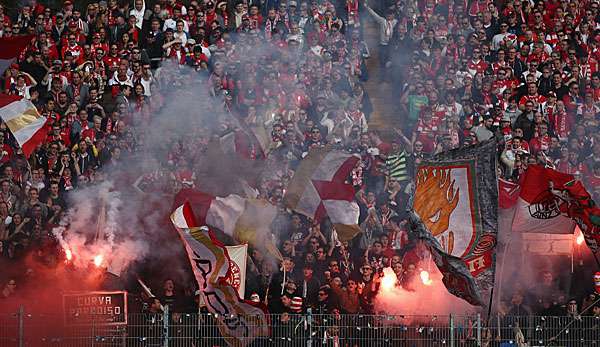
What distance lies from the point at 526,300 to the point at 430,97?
5.26m

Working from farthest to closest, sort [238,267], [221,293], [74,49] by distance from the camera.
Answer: [74,49], [238,267], [221,293]

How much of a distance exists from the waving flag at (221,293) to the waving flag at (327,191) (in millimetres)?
3365

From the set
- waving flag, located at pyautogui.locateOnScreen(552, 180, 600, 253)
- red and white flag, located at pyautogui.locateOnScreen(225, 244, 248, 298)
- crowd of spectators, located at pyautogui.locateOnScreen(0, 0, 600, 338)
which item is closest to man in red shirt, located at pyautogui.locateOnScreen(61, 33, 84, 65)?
crowd of spectators, located at pyautogui.locateOnScreen(0, 0, 600, 338)

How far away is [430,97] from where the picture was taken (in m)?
24.4

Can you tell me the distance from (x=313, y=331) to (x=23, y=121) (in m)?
6.56

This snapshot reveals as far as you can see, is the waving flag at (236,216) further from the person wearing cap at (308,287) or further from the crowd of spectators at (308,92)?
the person wearing cap at (308,287)

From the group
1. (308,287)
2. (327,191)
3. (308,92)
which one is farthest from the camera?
(308,92)

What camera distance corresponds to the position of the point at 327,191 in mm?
21859

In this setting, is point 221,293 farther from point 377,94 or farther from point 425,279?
point 377,94

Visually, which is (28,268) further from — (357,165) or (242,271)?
(357,165)

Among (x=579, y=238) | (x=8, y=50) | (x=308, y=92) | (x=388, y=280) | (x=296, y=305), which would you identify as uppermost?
(x=8, y=50)

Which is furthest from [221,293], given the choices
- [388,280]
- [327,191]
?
[327,191]

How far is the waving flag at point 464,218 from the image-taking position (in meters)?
17.0

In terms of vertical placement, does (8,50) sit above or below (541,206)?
above
